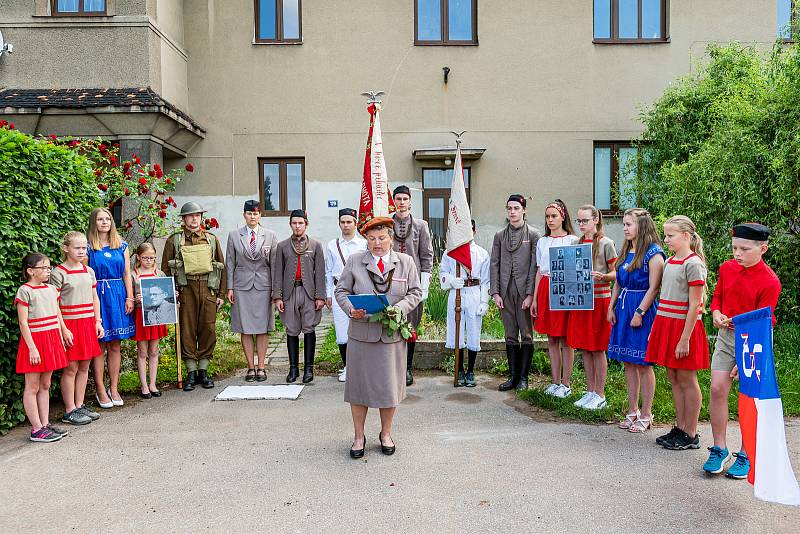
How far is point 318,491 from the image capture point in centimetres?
434

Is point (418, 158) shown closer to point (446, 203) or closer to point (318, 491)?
point (446, 203)

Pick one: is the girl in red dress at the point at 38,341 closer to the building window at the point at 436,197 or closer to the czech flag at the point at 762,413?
the czech flag at the point at 762,413

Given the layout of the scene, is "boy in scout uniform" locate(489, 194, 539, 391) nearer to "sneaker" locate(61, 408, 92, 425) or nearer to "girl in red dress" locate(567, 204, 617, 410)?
"girl in red dress" locate(567, 204, 617, 410)

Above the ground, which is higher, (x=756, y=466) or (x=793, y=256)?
(x=793, y=256)

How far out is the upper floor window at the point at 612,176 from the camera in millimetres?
12797

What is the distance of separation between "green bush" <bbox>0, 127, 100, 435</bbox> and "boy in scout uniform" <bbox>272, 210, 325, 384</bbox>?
2.41 metres

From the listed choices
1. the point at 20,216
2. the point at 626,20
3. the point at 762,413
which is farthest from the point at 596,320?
the point at 626,20

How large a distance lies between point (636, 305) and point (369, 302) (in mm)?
2435

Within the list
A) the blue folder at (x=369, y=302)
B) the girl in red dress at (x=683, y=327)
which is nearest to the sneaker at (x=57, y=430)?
the blue folder at (x=369, y=302)

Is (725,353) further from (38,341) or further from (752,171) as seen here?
(38,341)

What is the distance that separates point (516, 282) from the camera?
705 centimetres

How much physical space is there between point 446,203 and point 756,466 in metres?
9.65

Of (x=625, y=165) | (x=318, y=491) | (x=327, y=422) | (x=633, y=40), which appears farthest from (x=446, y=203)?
(x=318, y=491)

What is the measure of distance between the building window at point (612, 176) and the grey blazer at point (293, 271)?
7611 mm
